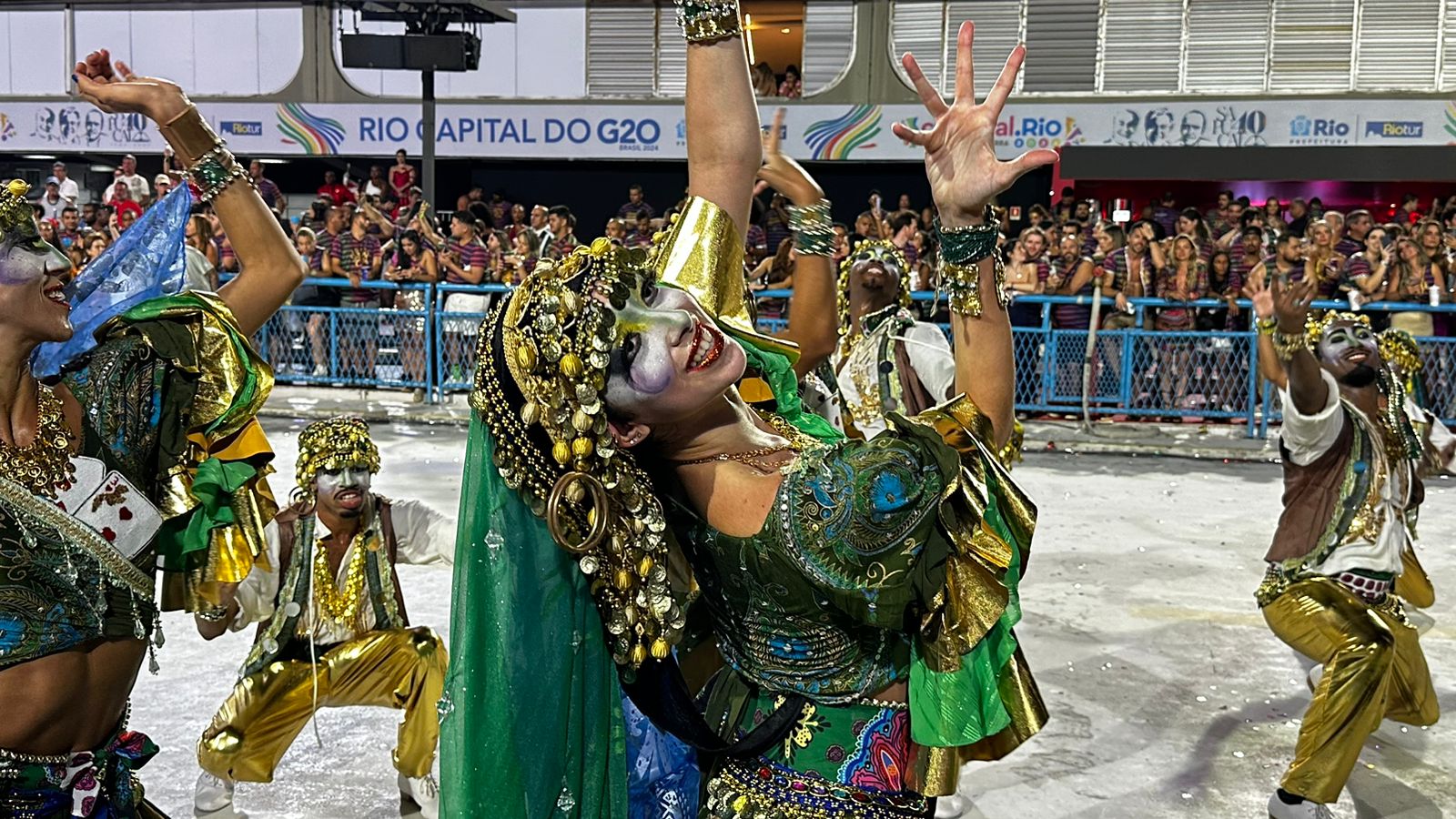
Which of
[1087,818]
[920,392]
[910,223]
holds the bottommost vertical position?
[1087,818]

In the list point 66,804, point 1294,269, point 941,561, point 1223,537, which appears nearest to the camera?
point 941,561

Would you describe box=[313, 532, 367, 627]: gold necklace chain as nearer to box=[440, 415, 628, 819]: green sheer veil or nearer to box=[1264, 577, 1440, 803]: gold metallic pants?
box=[440, 415, 628, 819]: green sheer veil

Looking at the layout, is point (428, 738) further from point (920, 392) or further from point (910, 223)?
point (910, 223)

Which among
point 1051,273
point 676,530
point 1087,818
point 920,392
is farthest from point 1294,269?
point 676,530

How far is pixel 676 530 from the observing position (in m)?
2.14

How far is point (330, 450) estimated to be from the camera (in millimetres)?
4281

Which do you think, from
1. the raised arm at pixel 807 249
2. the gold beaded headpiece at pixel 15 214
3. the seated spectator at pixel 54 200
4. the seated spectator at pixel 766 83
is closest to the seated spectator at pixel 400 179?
the seated spectator at pixel 54 200

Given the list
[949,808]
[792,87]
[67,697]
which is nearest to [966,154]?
[67,697]

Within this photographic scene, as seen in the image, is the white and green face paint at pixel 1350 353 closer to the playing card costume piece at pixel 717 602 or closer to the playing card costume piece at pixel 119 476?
the playing card costume piece at pixel 717 602

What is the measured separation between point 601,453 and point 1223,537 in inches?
269

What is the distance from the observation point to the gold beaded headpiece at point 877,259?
5383mm

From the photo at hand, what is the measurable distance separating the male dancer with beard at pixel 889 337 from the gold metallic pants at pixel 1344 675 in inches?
60.1

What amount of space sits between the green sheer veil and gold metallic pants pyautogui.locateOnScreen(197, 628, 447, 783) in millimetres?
2180

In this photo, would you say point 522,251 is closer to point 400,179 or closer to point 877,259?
point 400,179
